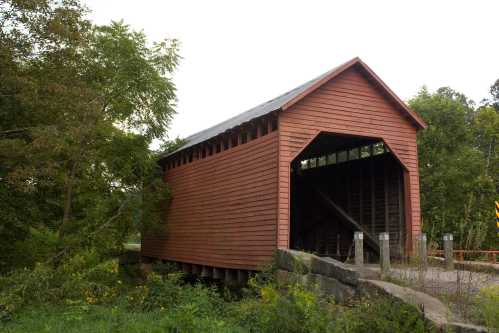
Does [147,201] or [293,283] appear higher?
[147,201]

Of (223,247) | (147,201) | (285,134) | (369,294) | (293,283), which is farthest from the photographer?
(147,201)

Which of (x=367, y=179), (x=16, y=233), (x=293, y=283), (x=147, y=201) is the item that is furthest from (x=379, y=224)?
(x=16, y=233)

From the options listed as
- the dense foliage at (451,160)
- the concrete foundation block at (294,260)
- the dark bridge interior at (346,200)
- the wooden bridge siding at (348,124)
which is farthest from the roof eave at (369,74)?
the dense foliage at (451,160)

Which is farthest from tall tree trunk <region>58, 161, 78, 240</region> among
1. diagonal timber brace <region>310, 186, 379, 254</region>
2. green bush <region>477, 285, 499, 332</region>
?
green bush <region>477, 285, 499, 332</region>

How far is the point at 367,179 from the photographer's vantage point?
17094 mm

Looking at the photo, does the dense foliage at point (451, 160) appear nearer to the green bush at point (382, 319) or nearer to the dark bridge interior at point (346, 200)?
the dark bridge interior at point (346, 200)

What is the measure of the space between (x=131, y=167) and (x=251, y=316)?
13648mm

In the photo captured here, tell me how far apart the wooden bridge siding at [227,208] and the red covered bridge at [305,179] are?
0.03 m

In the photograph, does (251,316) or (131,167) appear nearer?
(251,316)

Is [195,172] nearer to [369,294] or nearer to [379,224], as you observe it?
[379,224]

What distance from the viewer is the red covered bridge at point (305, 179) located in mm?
13172

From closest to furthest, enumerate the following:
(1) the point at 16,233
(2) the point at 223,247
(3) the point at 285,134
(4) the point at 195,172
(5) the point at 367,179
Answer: (3) the point at 285,134
(1) the point at 16,233
(2) the point at 223,247
(5) the point at 367,179
(4) the point at 195,172

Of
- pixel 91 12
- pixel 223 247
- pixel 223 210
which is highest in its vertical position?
pixel 91 12

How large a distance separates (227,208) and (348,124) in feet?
15.3
